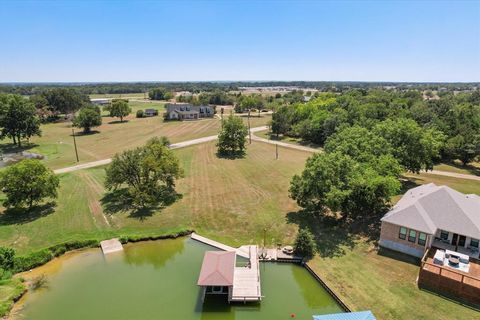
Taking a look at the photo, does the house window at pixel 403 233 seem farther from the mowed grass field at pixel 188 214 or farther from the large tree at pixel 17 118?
the large tree at pixel 17 118

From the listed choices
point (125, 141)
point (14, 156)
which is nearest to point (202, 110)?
point (125, 141)

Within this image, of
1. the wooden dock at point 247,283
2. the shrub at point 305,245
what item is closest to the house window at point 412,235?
the shrub at point 305,245

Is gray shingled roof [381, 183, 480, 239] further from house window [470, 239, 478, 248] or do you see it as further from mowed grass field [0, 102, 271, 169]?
mowed grass field [0, 102, 271, 169]

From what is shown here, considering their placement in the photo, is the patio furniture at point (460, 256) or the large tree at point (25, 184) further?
the large tree at point (25, 184)

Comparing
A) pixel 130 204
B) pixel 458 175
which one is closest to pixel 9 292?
pixel 130 204

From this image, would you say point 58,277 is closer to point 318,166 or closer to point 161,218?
point 161,218
